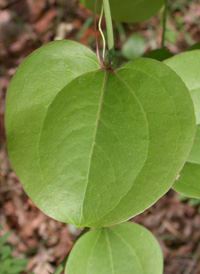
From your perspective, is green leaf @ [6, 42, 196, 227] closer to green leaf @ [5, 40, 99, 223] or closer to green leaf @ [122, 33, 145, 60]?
green leaf @ [5, 40, 99, 223]

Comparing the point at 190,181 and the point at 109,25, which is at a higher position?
the point at 109,25

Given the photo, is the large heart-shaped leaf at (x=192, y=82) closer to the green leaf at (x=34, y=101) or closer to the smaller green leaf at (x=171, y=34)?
the green leaf at (x=34, y=101)

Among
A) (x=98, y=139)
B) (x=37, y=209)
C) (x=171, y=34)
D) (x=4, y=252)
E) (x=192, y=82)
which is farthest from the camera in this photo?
(x=171, y=34)

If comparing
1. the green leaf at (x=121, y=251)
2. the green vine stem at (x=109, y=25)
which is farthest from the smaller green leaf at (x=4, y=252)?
the green vine stem at (x=109, y=25)

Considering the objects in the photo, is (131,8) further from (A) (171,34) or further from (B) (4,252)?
(A) (171,34)

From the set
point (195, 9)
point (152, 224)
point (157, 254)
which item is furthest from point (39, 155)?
point (195, 9)

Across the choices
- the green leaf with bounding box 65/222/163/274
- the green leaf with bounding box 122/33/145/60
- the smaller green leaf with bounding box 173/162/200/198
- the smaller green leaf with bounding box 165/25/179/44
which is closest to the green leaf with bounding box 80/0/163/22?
the smaller green leaf with bounding box 173/162/200/198

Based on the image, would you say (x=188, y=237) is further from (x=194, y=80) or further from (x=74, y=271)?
(x=194, y=80)

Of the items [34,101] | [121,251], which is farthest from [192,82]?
[121,251]
